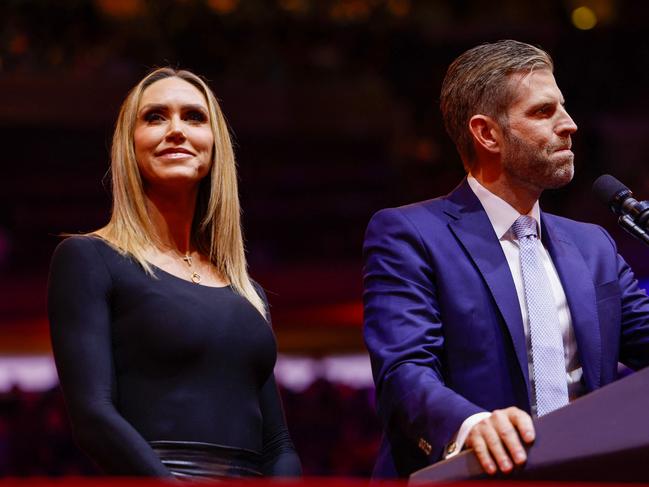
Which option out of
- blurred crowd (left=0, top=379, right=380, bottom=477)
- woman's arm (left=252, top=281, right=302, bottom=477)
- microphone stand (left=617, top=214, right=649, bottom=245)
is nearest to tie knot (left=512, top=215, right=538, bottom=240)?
microphone stand (left=617, top=214, right=649, bottom=245)

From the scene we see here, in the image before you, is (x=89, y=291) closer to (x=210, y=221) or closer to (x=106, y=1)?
(x=210, y=221)

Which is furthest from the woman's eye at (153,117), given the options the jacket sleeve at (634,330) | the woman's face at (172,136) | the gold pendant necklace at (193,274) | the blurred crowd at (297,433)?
the blurred crowd at (297,433)

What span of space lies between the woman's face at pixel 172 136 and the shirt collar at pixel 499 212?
558mm

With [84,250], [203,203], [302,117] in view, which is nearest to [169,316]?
[84,250]

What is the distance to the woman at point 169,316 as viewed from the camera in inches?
71.7

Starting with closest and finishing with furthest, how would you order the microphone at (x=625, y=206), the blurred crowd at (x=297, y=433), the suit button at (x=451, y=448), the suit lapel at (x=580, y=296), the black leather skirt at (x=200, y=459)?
1. the suit button at (x=451, y=448)
2. the microphone at (x=625, y=206)
3. the black leather skirt at (x=200, y=459)
4. the suit lapel at (x=580, y=296)
5. the blurred crowd at (x=297, y=433)

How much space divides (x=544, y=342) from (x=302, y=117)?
669 cm

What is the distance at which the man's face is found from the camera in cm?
204

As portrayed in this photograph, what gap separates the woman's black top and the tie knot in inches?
22.0

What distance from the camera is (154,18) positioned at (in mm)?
7164

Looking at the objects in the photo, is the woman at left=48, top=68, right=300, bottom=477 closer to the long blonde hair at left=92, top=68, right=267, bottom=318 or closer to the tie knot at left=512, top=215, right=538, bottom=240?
the long blonde hair at left=92, top=68, right=267, bottom=318

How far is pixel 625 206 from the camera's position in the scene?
5.84 feet

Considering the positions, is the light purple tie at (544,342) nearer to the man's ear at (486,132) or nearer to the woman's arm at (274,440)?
the man's ear at (486,132)

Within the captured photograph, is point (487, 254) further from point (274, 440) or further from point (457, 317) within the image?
point (274, 440)
